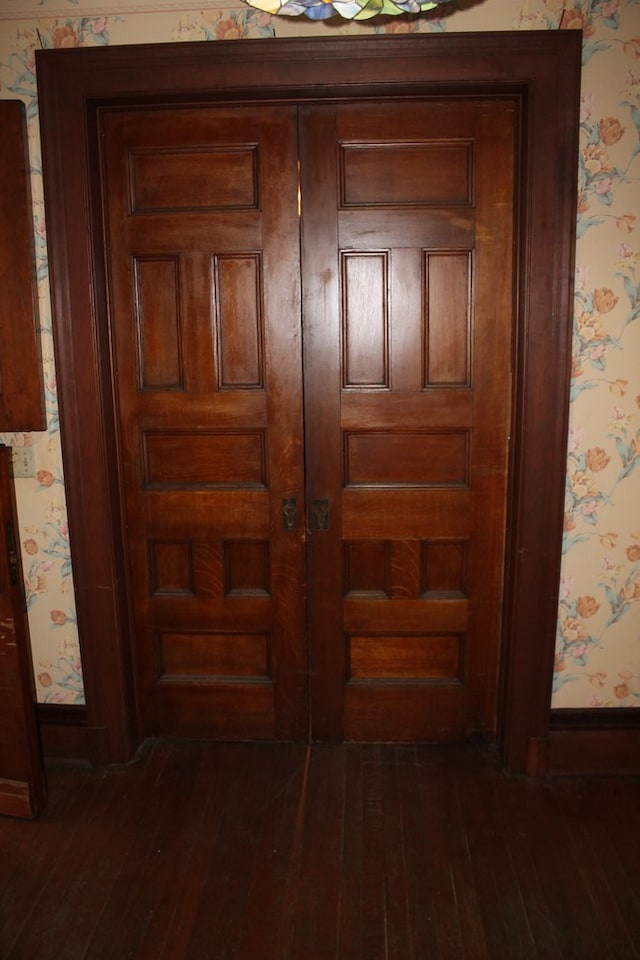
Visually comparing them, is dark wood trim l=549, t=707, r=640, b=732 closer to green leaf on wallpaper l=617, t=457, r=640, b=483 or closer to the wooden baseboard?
green leaf on wallpaper l=617, t=457, r=640, b=483

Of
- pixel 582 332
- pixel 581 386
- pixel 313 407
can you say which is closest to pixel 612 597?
pixel 581 386

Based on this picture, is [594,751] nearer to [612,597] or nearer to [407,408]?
[612,597]

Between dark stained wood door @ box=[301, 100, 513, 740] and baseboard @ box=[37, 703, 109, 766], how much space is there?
A: 0.77m

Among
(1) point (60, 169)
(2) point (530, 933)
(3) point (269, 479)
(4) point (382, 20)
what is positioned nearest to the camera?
(2) point (530, 933)

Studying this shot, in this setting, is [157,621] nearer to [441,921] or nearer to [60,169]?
[441,921]

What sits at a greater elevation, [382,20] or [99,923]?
[382,20]

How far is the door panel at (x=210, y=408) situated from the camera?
2.23 m

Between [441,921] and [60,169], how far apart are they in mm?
2384

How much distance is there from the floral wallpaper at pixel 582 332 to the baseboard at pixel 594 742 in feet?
0.16

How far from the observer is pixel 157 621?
8.25 ft

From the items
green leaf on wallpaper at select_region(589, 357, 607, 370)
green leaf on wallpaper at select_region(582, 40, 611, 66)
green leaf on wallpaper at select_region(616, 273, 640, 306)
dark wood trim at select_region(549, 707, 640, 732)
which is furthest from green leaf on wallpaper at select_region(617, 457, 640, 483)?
green leaf on wallpaper at select_region(582, 40, 611, 66)

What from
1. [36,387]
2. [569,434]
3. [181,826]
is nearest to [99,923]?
[181,826]

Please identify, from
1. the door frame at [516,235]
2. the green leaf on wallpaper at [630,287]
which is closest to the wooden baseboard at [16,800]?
the door frame at [516,235]

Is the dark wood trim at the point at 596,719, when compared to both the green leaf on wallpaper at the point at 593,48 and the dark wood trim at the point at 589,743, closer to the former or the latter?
the dark wood trim at the point at 589,743
